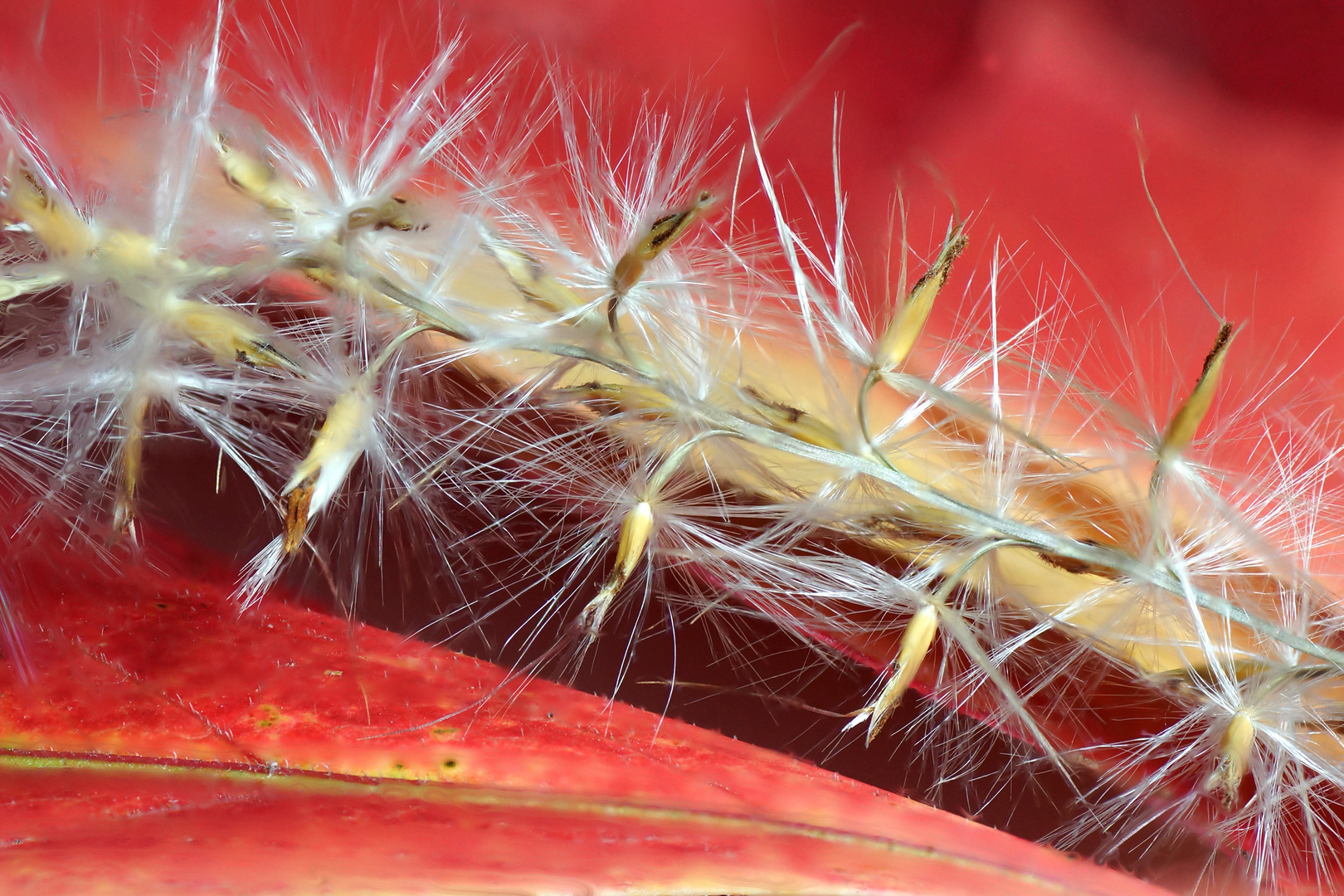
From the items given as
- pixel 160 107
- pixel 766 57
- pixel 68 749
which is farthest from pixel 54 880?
pixel 766 57

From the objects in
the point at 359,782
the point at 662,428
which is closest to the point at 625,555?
the point at 662,428

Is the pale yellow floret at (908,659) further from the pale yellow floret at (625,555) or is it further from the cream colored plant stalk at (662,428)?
the pale yellow floret at (625,555)

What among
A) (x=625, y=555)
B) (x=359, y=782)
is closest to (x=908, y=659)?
(x=625, y=555)

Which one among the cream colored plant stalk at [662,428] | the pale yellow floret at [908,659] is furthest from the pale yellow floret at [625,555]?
the pale yellow floret at [908,659]

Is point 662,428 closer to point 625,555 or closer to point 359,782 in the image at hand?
point 625,555

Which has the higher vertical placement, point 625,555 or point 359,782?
point 625,555

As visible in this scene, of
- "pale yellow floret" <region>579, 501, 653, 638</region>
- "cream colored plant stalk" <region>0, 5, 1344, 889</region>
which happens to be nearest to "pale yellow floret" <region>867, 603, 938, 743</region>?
"cream colored plant stalk" <region>0, 5, 1344, 889</region>

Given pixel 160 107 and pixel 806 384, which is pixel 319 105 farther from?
pixel 806 384

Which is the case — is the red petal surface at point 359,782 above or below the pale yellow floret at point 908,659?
below
